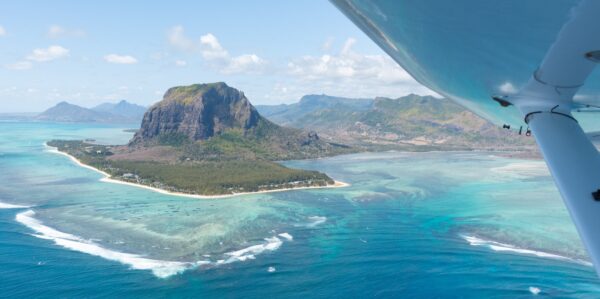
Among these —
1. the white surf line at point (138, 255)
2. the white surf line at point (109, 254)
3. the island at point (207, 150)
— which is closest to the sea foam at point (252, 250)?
the white surf line at point (138, 255)

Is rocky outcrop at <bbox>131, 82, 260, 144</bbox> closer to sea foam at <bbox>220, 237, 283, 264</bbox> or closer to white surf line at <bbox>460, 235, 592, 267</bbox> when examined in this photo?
sea foam at <bbox>220, 237, 283, 264</bbox>

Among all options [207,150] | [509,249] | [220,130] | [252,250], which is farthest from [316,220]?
[220,130]

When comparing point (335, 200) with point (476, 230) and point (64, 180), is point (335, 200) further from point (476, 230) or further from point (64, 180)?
point (64, 180)

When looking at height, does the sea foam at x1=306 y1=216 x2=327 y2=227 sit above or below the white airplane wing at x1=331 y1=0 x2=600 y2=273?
below

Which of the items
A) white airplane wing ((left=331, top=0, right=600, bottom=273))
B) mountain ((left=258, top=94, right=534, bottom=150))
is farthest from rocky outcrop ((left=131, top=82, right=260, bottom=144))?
white airplane wing ((left=331, top=0, right=600, bottom=273))

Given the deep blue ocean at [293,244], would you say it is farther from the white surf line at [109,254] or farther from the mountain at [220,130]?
the mountain at [220,130]
